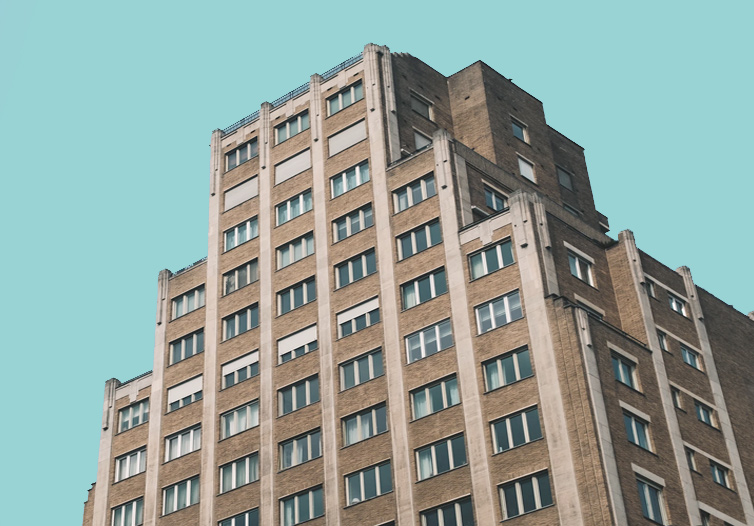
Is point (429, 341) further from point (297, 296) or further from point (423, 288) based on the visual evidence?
point (297, 296)

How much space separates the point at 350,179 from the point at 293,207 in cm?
455

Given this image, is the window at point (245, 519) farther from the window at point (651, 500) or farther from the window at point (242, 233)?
the window at point (651, 500)

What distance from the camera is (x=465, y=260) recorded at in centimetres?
6344

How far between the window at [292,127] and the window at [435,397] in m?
23.8

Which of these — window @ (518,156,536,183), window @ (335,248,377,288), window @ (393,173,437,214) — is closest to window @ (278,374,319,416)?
window @ (335,248,377,288)

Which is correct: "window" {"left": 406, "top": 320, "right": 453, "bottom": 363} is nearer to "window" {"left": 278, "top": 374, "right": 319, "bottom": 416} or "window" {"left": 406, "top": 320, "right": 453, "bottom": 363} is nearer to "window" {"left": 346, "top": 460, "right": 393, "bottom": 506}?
"window" {"left": 346, "top": 460, "right": 393, "bottom": 506}

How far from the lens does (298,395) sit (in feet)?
221

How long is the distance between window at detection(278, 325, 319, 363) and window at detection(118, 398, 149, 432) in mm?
11483

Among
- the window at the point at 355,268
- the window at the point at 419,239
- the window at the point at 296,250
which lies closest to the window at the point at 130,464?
the window at the point at 296,250

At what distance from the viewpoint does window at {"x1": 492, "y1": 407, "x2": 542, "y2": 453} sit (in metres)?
56.3

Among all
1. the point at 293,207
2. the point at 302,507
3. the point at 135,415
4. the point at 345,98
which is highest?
the point at 345,98

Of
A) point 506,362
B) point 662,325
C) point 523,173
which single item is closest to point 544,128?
point 523,173

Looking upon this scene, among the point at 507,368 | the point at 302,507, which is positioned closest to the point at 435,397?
the point at 507,368

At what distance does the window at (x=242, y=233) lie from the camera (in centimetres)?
7651
